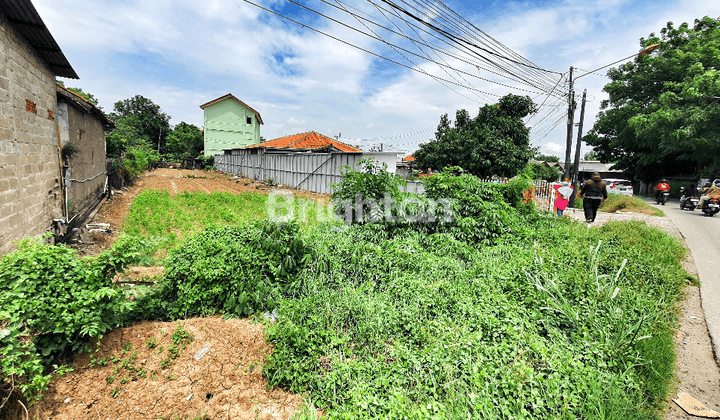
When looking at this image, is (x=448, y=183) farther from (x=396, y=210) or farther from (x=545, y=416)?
(x=545, y=416)

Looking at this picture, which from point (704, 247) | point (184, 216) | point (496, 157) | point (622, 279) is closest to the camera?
point (622, 279)

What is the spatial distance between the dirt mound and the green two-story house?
3162 cm

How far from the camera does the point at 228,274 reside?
11.3 feet

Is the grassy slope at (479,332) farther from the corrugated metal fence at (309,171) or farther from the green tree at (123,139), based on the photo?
the green tree at (123,139)

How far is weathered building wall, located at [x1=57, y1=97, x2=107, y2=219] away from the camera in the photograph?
6719 mm

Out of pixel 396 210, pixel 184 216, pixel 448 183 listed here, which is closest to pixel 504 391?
pixel 396 210

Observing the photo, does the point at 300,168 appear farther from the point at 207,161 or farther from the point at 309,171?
the point at 207,161

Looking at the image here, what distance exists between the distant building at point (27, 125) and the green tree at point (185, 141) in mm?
31334

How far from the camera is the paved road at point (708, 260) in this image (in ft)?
11.8

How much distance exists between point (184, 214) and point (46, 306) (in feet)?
Answer: 23.1

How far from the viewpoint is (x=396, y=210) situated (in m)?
6.00

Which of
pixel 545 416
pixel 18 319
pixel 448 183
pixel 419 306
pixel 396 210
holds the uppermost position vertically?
pixel 448 183

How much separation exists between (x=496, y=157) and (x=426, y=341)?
64.7 ft

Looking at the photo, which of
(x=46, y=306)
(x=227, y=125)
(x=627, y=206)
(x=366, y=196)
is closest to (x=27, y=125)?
(x=46, y=306)
